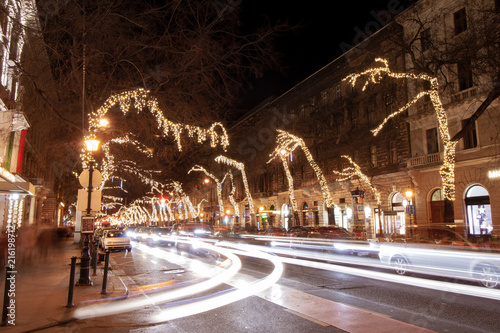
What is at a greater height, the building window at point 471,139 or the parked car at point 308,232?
the building window at point 471,139

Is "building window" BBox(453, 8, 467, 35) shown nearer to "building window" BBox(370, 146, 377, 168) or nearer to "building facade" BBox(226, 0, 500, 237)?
"building facade" BBox(226, 0, 500, 237)

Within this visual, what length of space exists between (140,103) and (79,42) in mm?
3433

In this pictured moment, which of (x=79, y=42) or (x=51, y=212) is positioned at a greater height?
(x=79, y=42)

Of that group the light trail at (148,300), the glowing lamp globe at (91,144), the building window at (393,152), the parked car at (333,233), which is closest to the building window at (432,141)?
the building window at (393,152)

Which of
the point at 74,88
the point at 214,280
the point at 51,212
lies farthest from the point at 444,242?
the point at 51,212

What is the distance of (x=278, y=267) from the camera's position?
1442 centimetres

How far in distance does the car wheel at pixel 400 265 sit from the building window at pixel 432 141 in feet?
63.0

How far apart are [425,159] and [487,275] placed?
20.6m

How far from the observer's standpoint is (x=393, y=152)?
32875 mm

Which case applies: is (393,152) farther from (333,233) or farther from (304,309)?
(304,309)

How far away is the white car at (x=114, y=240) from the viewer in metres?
23.3

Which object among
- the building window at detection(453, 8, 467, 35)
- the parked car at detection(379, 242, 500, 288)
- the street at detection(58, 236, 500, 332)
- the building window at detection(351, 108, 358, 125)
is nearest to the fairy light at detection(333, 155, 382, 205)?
the building window at detection(351, 108, 358, 125)

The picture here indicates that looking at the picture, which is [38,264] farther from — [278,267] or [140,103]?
[278,267]

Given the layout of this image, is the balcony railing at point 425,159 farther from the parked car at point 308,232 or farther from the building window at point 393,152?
the parked car at point 308,232
